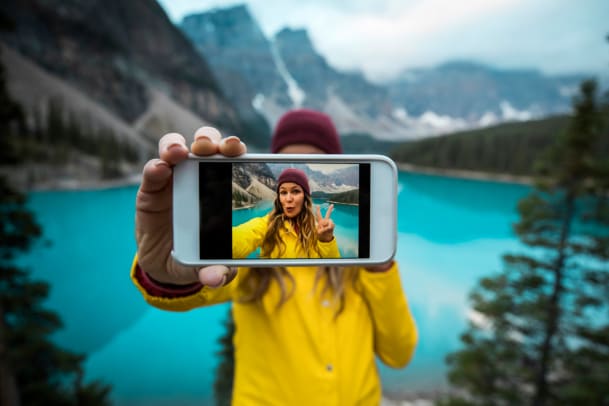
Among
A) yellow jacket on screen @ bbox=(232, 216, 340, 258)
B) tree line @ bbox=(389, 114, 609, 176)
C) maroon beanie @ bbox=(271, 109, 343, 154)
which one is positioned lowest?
yellow jacket on screen @ bbox=(232, 216, 340, 258)

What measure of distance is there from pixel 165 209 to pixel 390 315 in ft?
3.29

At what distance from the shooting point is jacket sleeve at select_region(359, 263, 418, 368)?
1197 mm

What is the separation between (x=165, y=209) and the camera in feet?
2.66

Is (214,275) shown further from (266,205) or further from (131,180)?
(131,180)

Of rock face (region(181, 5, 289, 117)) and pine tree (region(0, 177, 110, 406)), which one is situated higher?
rock face (region(181, 5, 289, 117))

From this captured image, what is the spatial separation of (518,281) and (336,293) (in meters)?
4.25

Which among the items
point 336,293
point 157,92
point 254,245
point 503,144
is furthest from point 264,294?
point 157,92

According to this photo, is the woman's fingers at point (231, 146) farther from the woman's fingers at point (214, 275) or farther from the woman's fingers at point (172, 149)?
the woman's fingers at point (214, 275)

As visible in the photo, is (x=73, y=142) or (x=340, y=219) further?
(x=73, y=142)

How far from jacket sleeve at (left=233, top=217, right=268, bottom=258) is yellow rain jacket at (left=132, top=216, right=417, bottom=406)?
326 mm

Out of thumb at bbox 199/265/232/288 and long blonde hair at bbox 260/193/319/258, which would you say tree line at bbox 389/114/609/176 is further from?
thumb at bbox 199/265/232/288

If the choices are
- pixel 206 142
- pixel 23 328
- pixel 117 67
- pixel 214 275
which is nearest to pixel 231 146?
pixel 206 142

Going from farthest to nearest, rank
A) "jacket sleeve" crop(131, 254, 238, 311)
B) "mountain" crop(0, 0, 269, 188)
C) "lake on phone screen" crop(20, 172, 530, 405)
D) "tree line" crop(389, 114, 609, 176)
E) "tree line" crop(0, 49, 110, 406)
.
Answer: "mountain" crop(0, 0, 269, 188)
"tree line" crop(389, 114, 609, 176)
"lake on phone screen" crop(20, 172, 530, 405)
"tree line" crop(0, 49, 110, 406)
"jacket sleeve" crop(131, 254, 238, 311)

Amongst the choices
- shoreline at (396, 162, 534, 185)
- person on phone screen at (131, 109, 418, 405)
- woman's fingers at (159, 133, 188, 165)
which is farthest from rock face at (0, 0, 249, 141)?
woman's fingers at (159, 133, 188, 165)
